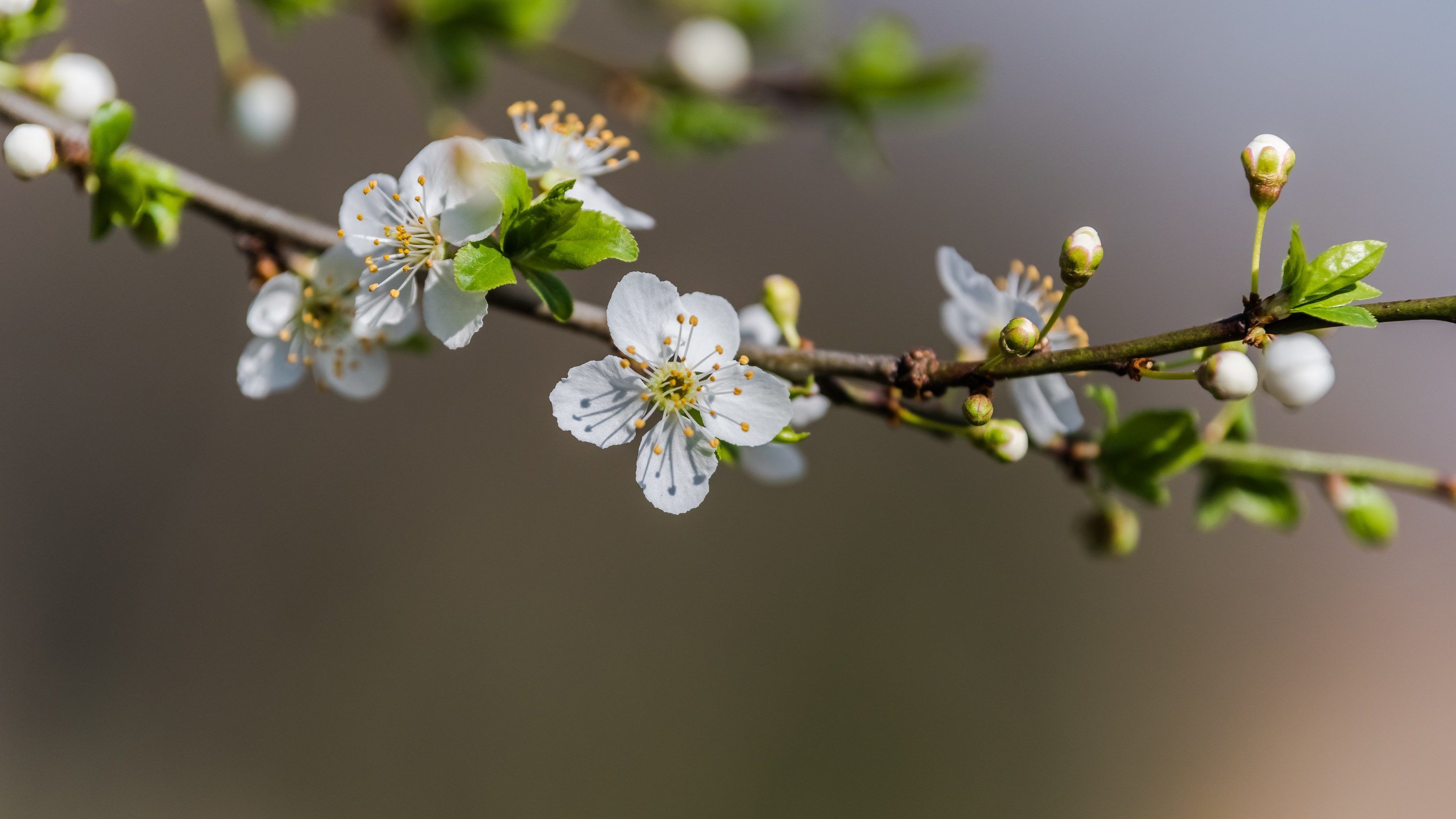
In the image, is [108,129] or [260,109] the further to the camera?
[260,109]

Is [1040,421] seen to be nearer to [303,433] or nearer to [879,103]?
[879,103]

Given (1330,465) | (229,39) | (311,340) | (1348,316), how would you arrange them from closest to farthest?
(1348,316) < (311,340) < (1330,465) < (229,39)

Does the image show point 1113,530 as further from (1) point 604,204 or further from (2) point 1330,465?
(1) point 604,204

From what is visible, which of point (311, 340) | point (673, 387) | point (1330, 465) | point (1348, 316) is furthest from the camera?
point (1330, 465)

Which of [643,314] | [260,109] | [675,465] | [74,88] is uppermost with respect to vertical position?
[260,109]

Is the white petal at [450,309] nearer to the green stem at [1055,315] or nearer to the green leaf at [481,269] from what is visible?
the green leaf at [481,269]

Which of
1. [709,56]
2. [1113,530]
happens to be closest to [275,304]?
[709,56]

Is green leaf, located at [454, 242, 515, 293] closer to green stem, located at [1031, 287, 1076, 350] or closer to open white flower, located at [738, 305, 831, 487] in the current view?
open white flower, located at [738, 305, 831, 487]
